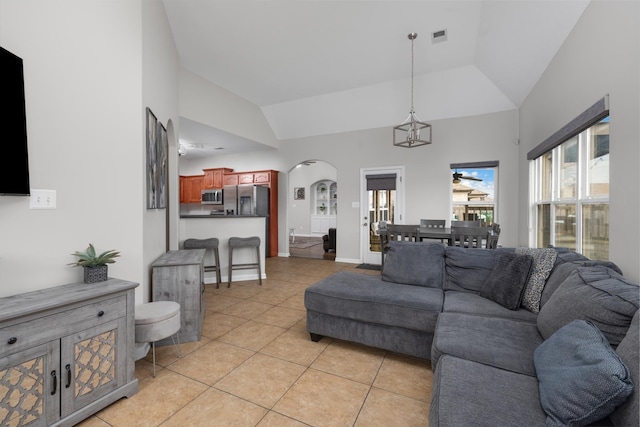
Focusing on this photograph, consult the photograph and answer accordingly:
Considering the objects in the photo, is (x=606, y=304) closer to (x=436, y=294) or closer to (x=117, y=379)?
(x=436, y=294)

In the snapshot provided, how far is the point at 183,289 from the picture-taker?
257cm

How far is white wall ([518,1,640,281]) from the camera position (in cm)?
173

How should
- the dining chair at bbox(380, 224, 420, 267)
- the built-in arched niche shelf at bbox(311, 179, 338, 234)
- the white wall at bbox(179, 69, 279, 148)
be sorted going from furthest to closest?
the built-in arched niche shelf at bbox(311, 179, 338, 234)
the white wall at bbox(179, 69, 279, 148)
the dining chair at bbox(380, 224, 420, 267)

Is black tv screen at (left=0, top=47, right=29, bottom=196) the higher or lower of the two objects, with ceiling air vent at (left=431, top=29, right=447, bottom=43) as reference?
lower

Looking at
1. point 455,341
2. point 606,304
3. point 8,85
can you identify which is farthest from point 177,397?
point 606,304

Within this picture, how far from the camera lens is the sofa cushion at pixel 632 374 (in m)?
0.90

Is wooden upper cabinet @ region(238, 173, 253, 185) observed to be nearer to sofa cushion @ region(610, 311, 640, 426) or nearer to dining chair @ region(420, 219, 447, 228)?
dining chair @ region(420, 219, 447, 228)

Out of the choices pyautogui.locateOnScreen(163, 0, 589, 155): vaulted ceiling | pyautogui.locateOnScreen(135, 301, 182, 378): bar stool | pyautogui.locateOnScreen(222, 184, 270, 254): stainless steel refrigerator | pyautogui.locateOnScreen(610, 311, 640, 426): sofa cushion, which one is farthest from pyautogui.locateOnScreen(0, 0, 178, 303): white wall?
pyautogui.locateOnScreen(222, 184, 270, 254): stainless steel refrigerator

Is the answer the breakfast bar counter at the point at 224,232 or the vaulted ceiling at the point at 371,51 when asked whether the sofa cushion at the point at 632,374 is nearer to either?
the vaulted ceiling at the point at 371,51

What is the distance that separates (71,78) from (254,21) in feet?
7.62

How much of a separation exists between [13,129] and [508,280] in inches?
133

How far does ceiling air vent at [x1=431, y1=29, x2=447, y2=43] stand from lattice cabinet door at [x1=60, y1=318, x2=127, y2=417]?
4.51m

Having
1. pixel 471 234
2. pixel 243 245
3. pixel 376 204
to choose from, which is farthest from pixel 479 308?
pixel 376 204

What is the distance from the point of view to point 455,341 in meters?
1.65
